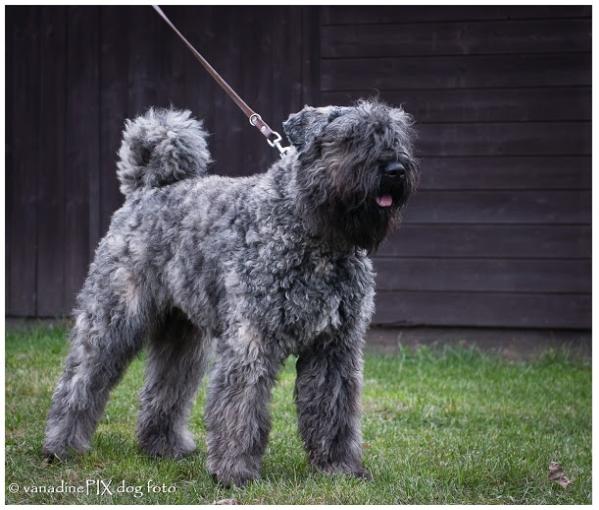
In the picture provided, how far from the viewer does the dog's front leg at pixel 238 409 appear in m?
4.63

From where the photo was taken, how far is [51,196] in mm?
9789

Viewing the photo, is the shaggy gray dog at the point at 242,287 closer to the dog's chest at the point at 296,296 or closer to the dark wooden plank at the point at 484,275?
the dog's chest at the point at 296,296

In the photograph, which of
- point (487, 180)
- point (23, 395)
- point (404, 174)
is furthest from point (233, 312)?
point (487, 180)

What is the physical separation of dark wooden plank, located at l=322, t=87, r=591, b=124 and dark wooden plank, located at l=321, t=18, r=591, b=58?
1.23ft

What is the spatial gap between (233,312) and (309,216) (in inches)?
24.6

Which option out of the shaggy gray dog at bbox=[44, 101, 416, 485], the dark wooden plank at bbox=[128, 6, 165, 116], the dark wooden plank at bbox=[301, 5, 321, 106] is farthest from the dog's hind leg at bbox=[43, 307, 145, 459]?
the dark wooden plank at bbox=[128, 6, 165, 116]

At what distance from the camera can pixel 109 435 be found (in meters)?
5.86

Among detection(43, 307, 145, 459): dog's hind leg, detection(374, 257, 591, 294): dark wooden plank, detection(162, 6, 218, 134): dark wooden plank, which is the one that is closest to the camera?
detection(43, 307, 145, 459): dog's hind leg

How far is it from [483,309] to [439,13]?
113 inches

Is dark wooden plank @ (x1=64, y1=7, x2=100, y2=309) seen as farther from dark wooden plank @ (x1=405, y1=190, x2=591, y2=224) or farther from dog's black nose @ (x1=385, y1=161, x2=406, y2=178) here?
dog's black nose @ (x1=385, y1=161, x2=406, y2=178)

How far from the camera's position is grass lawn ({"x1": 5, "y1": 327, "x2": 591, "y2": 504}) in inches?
184

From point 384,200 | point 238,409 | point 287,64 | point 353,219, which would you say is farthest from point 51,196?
point 384,200

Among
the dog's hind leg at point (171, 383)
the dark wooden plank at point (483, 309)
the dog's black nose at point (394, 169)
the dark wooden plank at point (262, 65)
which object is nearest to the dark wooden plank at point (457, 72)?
the dark wooden plank at point (262, 65)

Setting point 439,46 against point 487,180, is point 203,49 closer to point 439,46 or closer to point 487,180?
point 439,46
